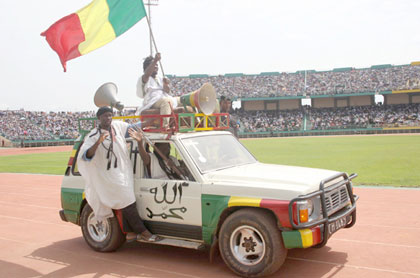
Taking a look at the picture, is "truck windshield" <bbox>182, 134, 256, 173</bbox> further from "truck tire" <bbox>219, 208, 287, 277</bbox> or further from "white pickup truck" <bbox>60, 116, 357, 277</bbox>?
"truck tire" <bbox>219, 208, 287, 277</bbox>

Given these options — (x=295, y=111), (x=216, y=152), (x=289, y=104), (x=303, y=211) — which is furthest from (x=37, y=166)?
(x=289, y=104)

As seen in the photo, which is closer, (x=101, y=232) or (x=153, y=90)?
(x=101, y=232)

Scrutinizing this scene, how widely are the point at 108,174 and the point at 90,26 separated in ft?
10.1

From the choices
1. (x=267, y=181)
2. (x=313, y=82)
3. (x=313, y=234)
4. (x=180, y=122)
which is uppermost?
(x=313, y=82)

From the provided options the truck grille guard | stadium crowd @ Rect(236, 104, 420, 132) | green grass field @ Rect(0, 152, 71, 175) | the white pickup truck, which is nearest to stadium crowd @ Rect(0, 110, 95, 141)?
stadium crowd @ Rect(236, 104, 420, 132)

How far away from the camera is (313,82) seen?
74.1 m

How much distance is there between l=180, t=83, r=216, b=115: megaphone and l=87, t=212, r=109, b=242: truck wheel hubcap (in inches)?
85.2

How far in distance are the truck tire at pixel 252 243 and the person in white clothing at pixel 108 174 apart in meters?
1.18

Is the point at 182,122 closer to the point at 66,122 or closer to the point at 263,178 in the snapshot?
the point at 263,178

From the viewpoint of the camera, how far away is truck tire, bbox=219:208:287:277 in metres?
4.78

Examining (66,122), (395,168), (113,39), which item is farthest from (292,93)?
(113,39)

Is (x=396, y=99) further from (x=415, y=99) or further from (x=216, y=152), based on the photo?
(x=216, y=152)

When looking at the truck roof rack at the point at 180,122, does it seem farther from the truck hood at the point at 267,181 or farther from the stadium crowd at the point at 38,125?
the stadium crowd at the point at 38,125

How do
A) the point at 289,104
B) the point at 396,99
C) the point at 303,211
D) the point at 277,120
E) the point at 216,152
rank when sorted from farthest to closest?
the point at 289,104, the point at 277,120, the point at 396,99, the point at 216,152, the point at 303,211
